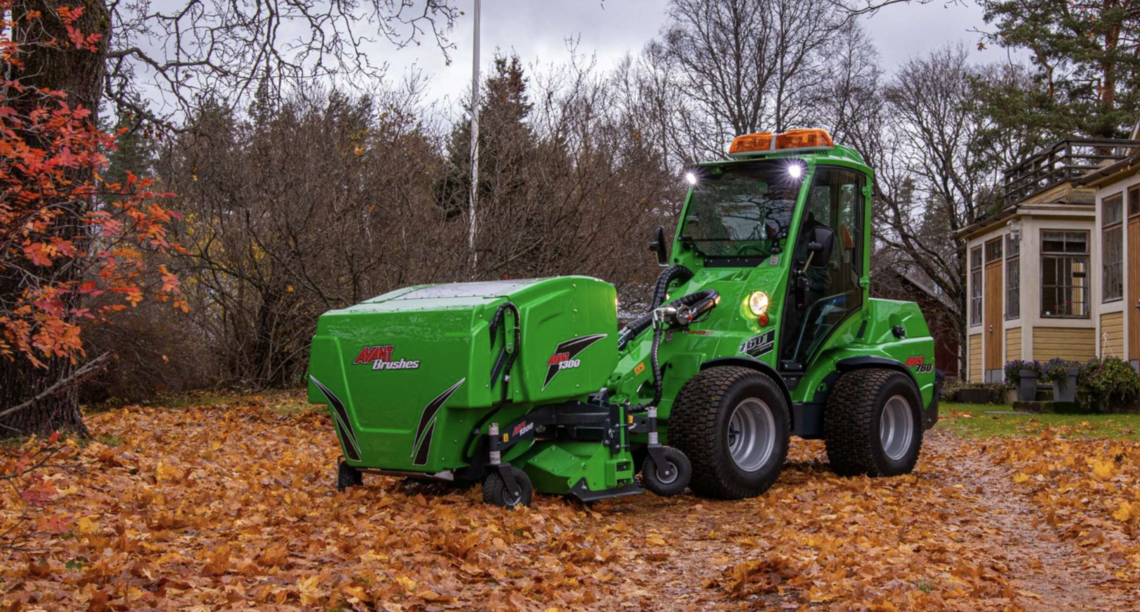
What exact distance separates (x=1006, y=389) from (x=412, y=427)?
1920cm

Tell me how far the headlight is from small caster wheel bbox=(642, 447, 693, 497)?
5.77ft

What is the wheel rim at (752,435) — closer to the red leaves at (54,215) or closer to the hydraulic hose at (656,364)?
the hydraulic hose at (656,364)

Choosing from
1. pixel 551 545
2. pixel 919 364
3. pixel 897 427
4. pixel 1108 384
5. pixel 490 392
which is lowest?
pixel 551 545

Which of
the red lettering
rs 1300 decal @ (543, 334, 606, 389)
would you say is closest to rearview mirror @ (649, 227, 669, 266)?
rs 1300 decal @ (543, 334, 606, 389)

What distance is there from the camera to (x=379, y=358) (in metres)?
7.28

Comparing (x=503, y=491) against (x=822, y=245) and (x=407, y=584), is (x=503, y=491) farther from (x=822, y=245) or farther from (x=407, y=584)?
(x=822, y=245)

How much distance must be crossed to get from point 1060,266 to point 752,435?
64.2ft

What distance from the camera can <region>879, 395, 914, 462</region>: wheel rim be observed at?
10086 millimetres

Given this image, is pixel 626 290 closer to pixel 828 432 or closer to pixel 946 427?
pixel 946 427

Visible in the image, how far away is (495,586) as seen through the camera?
559 centimetres

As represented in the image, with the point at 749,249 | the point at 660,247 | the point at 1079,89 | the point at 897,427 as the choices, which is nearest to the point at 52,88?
the point at 660,247

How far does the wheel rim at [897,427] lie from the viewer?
397 inches

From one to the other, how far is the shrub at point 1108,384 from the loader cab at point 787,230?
1041cm

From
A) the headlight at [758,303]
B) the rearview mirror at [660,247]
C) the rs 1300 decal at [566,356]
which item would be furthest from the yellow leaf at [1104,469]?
the rs 1300 decal at [566,356]
